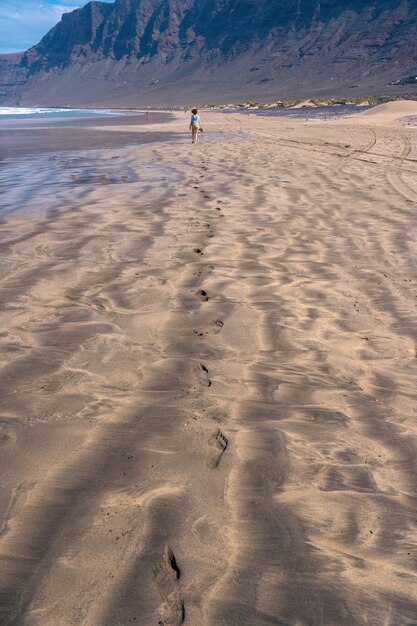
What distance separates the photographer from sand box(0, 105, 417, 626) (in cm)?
182

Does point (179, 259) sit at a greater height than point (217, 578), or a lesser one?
lesser

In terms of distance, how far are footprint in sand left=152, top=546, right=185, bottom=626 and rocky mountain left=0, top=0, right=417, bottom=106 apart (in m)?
90.7

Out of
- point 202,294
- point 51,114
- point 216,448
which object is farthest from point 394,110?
point 51,114

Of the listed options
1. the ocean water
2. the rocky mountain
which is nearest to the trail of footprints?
the ocean water

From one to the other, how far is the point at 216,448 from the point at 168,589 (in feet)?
2.60

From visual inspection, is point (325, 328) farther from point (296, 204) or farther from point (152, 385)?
point (296, 204)

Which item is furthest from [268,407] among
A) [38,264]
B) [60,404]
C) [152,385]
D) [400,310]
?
[38,264]

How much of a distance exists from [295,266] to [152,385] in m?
2.59

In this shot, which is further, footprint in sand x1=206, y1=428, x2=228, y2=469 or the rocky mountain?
the rocky mountain

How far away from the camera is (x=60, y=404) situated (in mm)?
2838

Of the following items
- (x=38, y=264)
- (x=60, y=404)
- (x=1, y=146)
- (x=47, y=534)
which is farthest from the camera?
(x=1, y=146)

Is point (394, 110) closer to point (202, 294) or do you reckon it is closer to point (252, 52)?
point (202, 294)

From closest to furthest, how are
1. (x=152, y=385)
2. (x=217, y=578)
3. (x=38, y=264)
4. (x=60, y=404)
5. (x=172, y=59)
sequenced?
1. (x=217, y=578)
2. (x=60, y=404)
3. (x=152, y=385)
4. (x=38, y=264)
5. (x=172, y=59)

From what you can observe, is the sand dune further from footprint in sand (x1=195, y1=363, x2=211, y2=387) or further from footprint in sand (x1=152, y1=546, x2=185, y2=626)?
footprint in sand (x1=152, y1=546, x2=185, y2=626)
